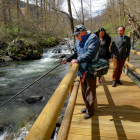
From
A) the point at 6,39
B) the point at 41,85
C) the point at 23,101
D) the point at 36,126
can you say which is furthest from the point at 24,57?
the point at 36,126

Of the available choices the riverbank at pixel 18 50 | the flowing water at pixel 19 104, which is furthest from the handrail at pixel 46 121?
the riverbank at pixel 18 50

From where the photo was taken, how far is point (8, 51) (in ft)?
51.2

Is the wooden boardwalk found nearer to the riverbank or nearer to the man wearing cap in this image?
the man wearing cap

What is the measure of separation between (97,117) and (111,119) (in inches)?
10.5

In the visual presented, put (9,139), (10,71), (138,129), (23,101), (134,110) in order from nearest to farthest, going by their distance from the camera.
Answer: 1. (138,129)
2. (134,110)
3. (9,139)
4. (23,101)
5. (10,71)

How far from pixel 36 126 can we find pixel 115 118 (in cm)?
230

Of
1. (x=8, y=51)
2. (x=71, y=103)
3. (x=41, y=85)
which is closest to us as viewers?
(x=71, y=103)

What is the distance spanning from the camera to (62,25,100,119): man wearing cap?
203 cm

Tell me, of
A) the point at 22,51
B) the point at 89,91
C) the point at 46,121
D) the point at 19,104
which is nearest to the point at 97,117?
the point at 89,91

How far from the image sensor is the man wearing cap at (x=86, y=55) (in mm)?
2027

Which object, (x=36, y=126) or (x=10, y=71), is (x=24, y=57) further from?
(x=36, y=126)

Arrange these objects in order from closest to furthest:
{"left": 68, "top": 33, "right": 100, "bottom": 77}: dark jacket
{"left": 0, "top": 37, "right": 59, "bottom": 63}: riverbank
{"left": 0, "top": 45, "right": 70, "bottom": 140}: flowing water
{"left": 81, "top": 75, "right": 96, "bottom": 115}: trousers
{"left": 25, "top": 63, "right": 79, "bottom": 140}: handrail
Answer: {"left": 25, "top": 63, "right": 79, "bottom": 140}: handrail
{"left": 68, "top": 33, "right": 100, "bottom": 77}: dark jacket
{"left": 81, "top": 75, "right": 96, "bottom": 115}: trousers
{"left": 0, "top": 45, "right": 70, "bottom": 140}: flowing water
{"left": 0, "top": 37, "right": 59, "bottom": 63}: riverbank

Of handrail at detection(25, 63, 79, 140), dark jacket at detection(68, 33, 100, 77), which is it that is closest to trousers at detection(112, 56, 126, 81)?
dark jacket at detection(68, 33, 100, 77)

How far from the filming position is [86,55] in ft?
6.58
